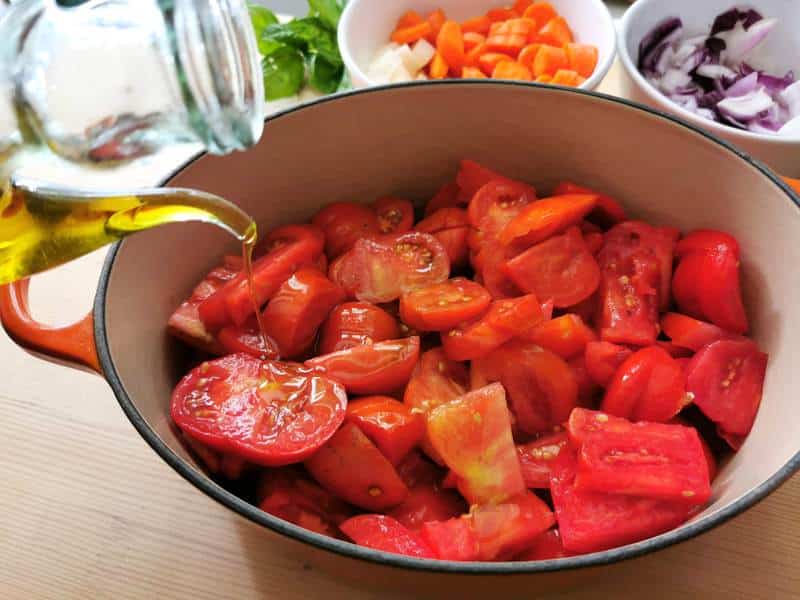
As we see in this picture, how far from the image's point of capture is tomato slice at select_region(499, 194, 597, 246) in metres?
1.12

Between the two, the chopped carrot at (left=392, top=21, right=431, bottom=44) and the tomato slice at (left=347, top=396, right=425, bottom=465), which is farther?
the chopped carrot at (left=392, top=21, right=431, bottom=44)

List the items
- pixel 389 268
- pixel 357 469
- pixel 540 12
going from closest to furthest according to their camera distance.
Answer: pixel 357 469 < pixel 389 268 < pixel 540 12

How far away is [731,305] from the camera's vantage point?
3.56ft

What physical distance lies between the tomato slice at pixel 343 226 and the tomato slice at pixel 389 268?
56mm

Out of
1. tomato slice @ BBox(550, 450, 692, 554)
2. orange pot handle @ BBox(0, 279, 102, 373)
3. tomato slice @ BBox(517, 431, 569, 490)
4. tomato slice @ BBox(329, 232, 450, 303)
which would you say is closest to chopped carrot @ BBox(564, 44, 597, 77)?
tomato slice @ BBox(329, 232, 450, 303)

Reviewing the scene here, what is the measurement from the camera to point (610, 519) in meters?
0.87

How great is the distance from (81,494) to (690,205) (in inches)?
37.7

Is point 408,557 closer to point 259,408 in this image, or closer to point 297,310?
point 259,408

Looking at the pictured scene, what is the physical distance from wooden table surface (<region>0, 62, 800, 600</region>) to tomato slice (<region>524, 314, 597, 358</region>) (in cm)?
28

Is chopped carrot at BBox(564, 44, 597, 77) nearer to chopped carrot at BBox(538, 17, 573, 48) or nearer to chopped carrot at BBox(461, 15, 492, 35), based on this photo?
chopped carrot at BBox(538, 17, 573, 48)

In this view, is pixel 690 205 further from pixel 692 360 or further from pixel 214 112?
pixel 214 112

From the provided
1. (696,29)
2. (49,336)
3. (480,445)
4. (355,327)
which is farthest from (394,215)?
(696,29)

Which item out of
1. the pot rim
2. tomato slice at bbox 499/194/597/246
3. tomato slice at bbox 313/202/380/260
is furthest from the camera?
tomato slice at bbox 313/202/380/260

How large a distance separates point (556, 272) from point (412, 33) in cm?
73
